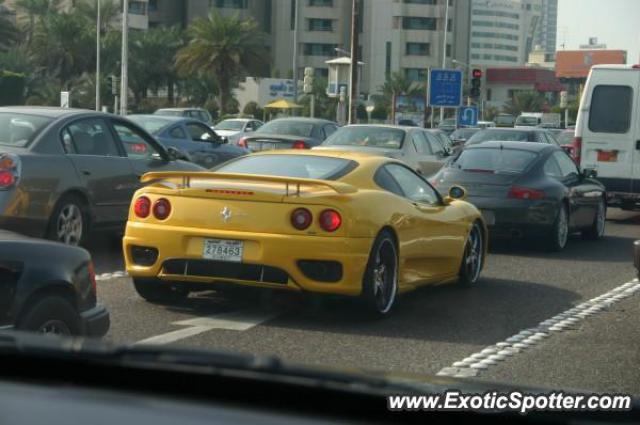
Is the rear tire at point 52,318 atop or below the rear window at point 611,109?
below

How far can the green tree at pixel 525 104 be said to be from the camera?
11019 centimetres

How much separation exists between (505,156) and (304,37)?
9848cm

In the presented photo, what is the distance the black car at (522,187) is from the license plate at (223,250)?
622 cm

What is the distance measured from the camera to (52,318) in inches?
241

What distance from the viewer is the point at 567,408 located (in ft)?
9.28

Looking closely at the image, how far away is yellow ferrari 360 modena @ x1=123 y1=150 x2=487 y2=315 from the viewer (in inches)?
338

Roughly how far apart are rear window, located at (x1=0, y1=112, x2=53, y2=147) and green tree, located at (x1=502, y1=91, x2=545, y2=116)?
327ft

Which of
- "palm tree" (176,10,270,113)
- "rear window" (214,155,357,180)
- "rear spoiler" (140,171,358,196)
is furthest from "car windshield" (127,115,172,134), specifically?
"palm tree" (176,10,270,113)

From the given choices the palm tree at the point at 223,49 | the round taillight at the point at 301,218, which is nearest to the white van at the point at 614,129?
the round taillight at the point at 301,218

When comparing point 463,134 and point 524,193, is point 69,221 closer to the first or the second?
point 524,193

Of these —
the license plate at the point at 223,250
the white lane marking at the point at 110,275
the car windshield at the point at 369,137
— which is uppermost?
the car windshield at the point at 369,137

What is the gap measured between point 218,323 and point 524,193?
6711 millimetres

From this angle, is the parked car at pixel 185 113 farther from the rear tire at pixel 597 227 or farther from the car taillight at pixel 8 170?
the car taillight at pixel 8 170

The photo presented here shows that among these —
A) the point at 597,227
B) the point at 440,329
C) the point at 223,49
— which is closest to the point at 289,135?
the point at 597,227
